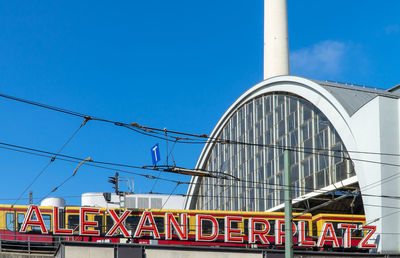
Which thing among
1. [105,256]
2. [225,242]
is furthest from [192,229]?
[105,256]

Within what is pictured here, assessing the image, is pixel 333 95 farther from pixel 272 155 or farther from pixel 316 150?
pixel 272 155

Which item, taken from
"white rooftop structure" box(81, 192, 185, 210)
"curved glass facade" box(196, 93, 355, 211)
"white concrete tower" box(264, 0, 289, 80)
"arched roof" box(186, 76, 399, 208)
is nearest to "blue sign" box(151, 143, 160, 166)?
"arched roof" box(186, 76, 399, 208)

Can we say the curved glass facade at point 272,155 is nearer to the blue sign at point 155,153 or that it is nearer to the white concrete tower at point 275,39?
the white concrete tower at point 275,39

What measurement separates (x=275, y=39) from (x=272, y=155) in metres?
19.5

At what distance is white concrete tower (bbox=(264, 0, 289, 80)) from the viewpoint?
73.4 metres

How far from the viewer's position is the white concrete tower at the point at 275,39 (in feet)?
241

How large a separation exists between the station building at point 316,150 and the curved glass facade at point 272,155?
0.08 metres

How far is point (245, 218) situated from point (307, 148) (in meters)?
8.88

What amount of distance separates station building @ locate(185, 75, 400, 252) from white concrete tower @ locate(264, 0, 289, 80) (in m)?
8.08

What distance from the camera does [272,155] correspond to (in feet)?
198

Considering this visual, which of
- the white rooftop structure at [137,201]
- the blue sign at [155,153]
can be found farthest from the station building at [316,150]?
the white rooftop structure at [137,201]

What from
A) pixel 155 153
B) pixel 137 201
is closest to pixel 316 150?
pixel 155 153

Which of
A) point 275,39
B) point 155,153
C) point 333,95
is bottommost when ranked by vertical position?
point 155,153

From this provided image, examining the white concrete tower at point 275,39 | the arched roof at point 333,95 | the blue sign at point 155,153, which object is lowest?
the blue sign at point 155,153
